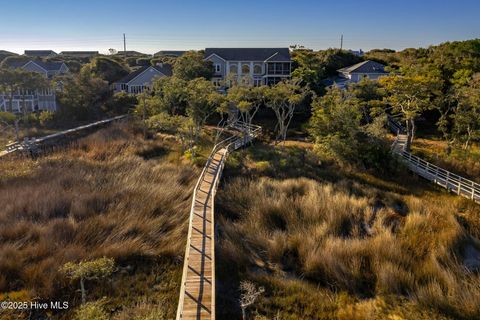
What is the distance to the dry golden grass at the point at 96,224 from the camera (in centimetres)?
992

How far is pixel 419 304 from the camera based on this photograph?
31.2 ft

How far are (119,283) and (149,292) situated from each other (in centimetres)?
102

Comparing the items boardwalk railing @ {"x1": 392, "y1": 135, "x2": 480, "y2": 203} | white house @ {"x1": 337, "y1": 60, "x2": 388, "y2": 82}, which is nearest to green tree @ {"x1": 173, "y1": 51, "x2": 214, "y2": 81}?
white house @ {"x1": 337, "y1": 60, "x2": 388, "y2": 82}

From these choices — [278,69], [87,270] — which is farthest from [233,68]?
[87,270]

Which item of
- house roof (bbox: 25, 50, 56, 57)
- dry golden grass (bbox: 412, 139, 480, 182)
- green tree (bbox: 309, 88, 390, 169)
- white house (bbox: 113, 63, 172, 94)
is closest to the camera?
dry golden grass (bbox: 412, 139, 480, 182)

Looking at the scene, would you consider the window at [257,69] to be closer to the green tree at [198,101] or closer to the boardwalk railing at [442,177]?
the green tree at [198,101]

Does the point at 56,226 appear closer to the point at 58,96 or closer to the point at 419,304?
the point at 419,304

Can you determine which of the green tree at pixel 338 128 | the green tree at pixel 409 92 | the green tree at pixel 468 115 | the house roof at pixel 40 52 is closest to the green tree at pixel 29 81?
the green tree at pixel 338 128

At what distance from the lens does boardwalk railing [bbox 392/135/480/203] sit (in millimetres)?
19281

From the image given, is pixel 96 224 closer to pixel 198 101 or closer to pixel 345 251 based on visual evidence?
pixel 345 251

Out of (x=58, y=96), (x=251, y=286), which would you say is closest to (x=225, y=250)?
(x=251, y=286)

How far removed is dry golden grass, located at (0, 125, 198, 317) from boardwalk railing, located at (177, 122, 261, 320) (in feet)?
1.66

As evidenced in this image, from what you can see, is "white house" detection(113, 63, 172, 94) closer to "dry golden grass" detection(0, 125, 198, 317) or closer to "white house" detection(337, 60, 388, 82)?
"white house" detection(337, 60, 388, 82)

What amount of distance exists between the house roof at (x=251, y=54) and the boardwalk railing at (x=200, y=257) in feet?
107
